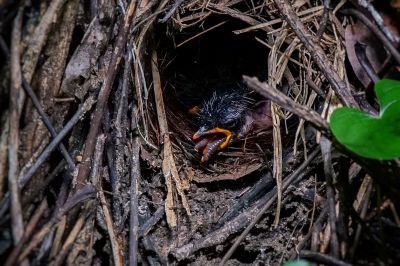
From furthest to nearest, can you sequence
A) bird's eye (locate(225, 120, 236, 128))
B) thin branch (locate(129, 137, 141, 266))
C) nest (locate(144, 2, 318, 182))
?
bird's eye (locate(225, 120, 236, 128)) → nest (locate(144, 2, 318, 182)) → thin branch (locate(129, 137, 141, 266))

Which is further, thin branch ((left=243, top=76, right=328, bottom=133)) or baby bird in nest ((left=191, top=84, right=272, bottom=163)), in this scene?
baby bird in nest ((left=191, top=84, right=272, bottom=163))

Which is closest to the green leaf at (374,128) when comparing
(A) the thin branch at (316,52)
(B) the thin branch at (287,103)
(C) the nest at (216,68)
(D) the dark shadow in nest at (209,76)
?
(B) the thin branch at (287,103)

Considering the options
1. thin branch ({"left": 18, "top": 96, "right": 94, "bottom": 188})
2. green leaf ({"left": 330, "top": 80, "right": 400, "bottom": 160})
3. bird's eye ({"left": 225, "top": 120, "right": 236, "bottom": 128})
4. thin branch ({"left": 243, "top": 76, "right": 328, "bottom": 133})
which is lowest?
green leaf ({"left": 330, "top": 80, "right": 400, "bottom": 160})

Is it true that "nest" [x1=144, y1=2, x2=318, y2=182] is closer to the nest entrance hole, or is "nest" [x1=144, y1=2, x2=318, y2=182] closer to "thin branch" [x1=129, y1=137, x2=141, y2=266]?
the nest entrance hole

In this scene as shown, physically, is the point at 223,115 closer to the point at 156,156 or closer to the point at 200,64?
the point at 200,64

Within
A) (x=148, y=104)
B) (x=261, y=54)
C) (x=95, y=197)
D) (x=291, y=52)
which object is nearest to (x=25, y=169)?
(x=95, y=197)

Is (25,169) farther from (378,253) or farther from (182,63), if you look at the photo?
(182,63)

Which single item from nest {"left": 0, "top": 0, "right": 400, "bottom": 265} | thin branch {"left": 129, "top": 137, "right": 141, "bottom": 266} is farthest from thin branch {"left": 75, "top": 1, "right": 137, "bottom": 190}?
thin branch {"left": 129, "top": 137, "right": 141, "bottom": 266}
